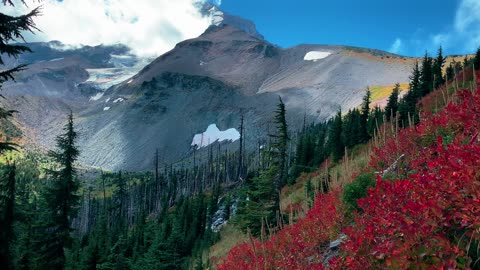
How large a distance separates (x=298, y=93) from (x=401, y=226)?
189684 mm

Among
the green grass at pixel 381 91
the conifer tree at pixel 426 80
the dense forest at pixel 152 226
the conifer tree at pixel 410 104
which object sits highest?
the green grass at pixel 381 91

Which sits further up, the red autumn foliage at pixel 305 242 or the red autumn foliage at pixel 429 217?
the red autumn foliage at pixel 429 217

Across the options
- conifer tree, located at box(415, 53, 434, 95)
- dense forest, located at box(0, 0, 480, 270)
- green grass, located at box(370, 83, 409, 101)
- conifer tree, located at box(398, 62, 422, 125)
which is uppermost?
green grass, located at box(370, 83, 409, 101)

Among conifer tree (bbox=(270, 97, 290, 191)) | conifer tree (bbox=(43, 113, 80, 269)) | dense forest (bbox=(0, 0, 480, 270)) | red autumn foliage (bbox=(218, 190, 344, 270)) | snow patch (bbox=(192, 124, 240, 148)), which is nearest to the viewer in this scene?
red autumn foliage (bbox=(218, 190, 344, 270))

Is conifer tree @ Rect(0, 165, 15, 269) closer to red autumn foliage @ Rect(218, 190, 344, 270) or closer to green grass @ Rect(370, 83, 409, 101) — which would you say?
red autumn foliage @ Rect(218, 190, 344, 270)

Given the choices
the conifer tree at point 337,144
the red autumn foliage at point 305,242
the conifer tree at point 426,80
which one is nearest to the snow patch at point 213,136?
the conifer tree at point 337,144

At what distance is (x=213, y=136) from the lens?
607ft

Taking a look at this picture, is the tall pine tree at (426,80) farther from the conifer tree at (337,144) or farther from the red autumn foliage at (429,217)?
the red autumn foliage at (429,217)

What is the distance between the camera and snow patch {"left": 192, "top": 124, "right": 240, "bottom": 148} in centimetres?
17712

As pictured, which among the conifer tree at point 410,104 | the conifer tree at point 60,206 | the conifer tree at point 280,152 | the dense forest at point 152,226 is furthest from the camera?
the conifer tree at point 410,104

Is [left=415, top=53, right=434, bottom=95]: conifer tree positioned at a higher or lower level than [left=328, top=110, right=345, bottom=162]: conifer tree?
higher

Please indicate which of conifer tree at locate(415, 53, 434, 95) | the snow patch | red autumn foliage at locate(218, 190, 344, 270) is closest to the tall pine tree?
conifer tree at locate(415, 53, 434, 95)

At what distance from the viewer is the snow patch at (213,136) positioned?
581 ft

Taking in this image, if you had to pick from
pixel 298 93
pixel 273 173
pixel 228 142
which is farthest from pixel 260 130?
pixel 273 173
